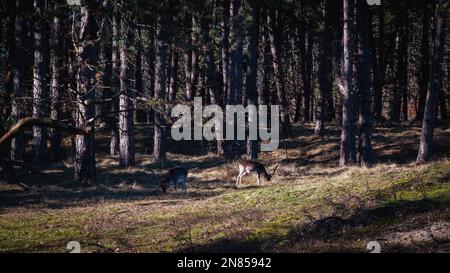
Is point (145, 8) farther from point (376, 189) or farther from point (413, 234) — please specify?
point (413, 234)

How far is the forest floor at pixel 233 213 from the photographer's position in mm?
9492

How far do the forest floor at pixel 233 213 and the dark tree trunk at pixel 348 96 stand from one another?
1044 mm

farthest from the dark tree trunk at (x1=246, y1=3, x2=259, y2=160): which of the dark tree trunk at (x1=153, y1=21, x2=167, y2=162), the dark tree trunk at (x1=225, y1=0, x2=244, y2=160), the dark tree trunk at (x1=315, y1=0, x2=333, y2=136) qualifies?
the dark tree trunk at (x1=315, y1=0, x2=333, y2=136)

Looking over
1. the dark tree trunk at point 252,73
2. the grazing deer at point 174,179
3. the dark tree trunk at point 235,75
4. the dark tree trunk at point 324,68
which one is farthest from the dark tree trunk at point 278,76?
the grazing deer at point 174,179

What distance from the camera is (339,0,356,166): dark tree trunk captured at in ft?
71.0

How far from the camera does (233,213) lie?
13.5 meters

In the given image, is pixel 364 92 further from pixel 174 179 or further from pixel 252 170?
pixel 174 179

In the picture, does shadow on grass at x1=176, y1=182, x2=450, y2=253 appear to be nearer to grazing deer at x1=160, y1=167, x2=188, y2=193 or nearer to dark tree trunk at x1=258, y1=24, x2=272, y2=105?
grazing deer at x1=160, y1=167, x2=188, y2=193

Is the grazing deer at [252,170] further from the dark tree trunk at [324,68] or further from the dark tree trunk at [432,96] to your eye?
the dark tree trunk at [324,68]

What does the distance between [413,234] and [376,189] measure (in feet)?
13.0
